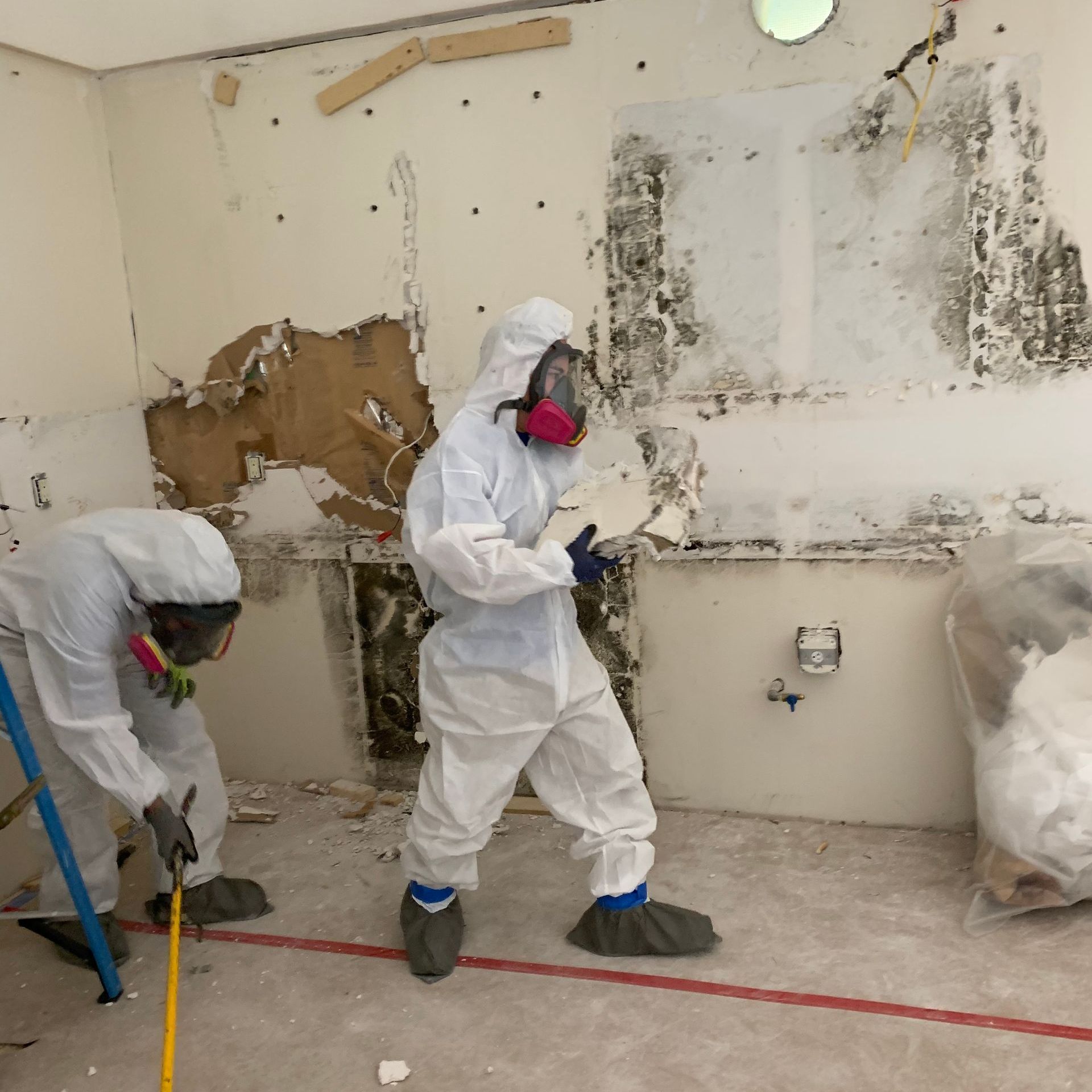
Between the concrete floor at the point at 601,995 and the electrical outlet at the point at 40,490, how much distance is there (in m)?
1.03

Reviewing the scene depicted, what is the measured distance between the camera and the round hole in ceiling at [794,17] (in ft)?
7.07

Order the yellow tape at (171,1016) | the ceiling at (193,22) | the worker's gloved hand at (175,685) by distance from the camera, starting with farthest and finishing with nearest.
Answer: the ceiling at (193,22)
the worker's gloved hand at (175,685)
the yellow tape at (171,1016)

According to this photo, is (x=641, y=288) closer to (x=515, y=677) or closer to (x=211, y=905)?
(x=515, y=677)

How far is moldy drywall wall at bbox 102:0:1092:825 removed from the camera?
85.4 inches

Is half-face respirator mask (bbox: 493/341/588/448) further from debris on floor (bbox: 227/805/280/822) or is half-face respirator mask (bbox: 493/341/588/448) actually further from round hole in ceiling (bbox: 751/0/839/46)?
debris on floor (bbox: 227/805/280/822)

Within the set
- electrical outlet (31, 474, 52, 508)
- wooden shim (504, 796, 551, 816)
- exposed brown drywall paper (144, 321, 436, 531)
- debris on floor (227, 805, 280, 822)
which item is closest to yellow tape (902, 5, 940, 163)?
exposed brown drywall paper (144, 321, 436, 531)

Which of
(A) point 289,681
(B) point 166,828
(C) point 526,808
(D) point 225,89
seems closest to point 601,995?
(C) point 526,808

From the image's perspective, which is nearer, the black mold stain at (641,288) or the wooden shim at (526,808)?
the black mold stain at (641,288)

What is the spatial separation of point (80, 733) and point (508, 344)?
1.14 meters

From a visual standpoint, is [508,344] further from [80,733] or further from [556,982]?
[556,982]

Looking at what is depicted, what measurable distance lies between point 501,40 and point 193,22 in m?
0.78

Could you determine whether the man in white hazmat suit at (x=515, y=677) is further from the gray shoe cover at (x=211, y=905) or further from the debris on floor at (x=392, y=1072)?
the gray shoe cover at (x=211, y=905)

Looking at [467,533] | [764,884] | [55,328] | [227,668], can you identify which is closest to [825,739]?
[764,884]

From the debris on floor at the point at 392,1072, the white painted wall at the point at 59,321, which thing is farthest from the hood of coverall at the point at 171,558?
the debris on floor at the point at 392,1072
